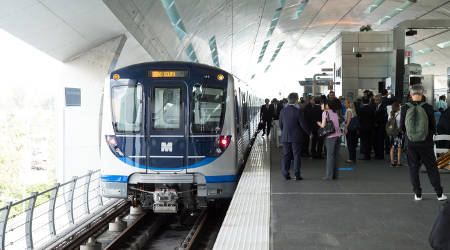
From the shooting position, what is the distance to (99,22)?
36.3 feet

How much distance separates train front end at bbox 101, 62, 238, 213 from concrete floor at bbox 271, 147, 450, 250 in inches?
45.9

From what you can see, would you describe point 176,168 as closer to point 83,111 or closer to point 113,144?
point 113,144

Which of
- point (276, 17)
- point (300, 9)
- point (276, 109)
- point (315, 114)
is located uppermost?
point (300, 9)

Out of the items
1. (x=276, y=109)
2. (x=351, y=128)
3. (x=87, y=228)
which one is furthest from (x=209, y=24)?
(x=87, y=228)

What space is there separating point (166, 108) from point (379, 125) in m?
5.85

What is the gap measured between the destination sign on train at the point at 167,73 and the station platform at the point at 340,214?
2.21 m

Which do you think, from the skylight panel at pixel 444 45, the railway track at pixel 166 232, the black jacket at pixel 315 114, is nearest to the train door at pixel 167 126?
the railway track at pixel 166 232

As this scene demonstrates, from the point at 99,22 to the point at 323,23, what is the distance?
25.6 metres

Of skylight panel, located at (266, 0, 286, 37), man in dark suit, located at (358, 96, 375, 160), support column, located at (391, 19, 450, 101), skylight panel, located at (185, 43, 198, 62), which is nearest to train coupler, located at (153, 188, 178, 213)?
man in dark suit, located at (358, 96, 375, 160)

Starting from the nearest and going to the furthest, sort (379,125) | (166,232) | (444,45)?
1. (166,232)
2. (379,125)
3. (444,45)

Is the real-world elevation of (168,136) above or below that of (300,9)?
below

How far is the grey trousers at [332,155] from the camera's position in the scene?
8.12 m

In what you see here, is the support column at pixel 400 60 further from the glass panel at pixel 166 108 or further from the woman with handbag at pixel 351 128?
the glass panel at pixel 166 108

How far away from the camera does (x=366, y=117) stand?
11.0 m
